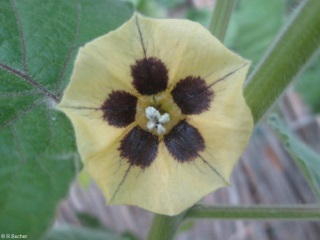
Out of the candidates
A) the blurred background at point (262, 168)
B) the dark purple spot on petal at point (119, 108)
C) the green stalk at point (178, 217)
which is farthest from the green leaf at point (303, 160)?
the blurred background at point (262, 168)

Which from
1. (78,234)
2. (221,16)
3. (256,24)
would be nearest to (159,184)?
(221,16)

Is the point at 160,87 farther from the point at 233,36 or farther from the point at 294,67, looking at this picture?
the point at 233,36

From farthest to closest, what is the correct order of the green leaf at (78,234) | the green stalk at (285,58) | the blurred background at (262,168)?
the blurred background at (262,168) < the green leaf at (78,234) < the green stalk at (285,58)

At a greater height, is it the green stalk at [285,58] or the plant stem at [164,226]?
the green stalk at [285,58]

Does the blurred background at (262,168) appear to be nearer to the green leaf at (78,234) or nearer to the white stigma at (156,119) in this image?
the green leaf at (78,234)

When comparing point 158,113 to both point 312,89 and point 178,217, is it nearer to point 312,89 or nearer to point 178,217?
point 178,217

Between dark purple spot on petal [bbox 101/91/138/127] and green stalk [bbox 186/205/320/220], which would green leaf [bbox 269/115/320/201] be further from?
dark purple spot on petal [bbox 101/91/138/127]

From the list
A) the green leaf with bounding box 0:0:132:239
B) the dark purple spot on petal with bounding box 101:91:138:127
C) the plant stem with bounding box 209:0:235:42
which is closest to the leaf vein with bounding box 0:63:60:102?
the green leaf with bounding box 0:0:132:239
